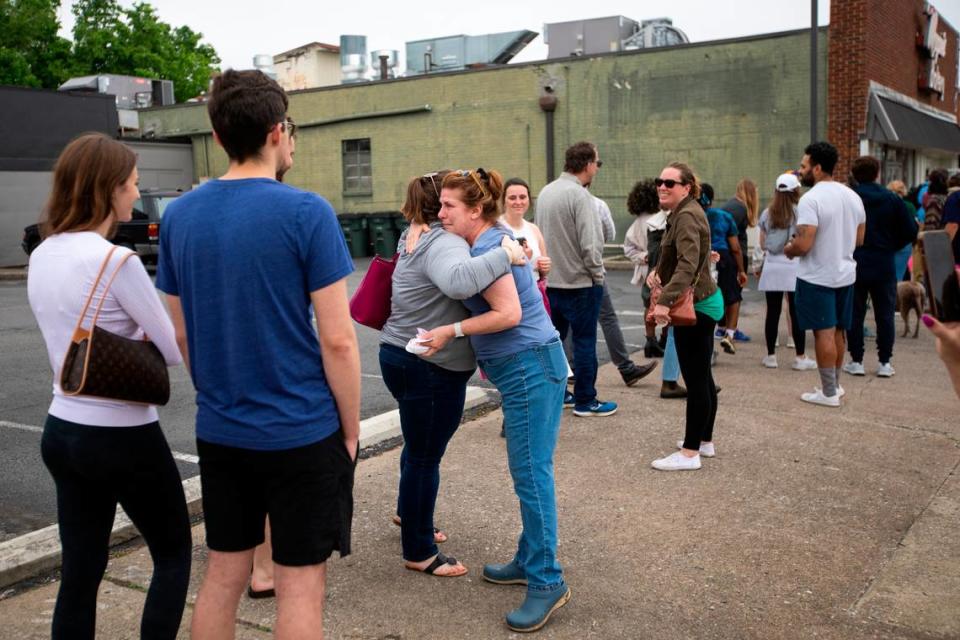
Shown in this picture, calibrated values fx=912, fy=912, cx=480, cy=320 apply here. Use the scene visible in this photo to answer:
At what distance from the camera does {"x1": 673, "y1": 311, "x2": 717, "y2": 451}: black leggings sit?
17.6 feet

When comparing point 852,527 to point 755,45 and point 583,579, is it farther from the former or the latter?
point 755,45

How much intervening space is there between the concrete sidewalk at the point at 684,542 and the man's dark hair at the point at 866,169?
2367 mm

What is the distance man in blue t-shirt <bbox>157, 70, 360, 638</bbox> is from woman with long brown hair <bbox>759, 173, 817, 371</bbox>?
7.05m

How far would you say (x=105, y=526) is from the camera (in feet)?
9.05

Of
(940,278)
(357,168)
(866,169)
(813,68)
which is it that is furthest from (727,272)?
(357,168)

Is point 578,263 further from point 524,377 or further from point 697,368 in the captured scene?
point 524,377

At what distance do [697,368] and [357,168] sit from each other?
2295 cm

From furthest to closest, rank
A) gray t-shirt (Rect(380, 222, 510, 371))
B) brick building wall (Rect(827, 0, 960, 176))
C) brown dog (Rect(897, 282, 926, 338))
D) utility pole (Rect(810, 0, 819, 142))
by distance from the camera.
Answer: brick building wall (Rect(827, 0, 960, 176)) → utility pole (Rect(810, 0, 819, 142)) → brown dog (Rect(897, 282, 926, 338)) → gray t-shirt (Rect(380, 222, 510, 371))

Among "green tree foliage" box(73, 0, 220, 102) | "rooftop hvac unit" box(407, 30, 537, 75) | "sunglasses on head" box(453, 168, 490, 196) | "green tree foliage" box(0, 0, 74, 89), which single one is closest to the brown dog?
"sunglasses on head" box(453, 168, 490, 196)

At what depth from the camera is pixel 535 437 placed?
3543 millimetres

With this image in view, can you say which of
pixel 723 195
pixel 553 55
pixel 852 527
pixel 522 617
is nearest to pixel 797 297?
pixel 852 527

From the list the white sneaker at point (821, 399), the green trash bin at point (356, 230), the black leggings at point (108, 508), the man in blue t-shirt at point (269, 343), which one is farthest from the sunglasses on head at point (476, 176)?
the green trash bin at point (356, 230)

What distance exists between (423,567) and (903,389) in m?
5.39

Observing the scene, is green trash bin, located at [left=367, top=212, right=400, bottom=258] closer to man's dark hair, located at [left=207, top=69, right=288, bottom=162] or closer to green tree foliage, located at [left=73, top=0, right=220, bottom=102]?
man's dark hair, located at [left=207, top=69, right=288, bottom=162]
